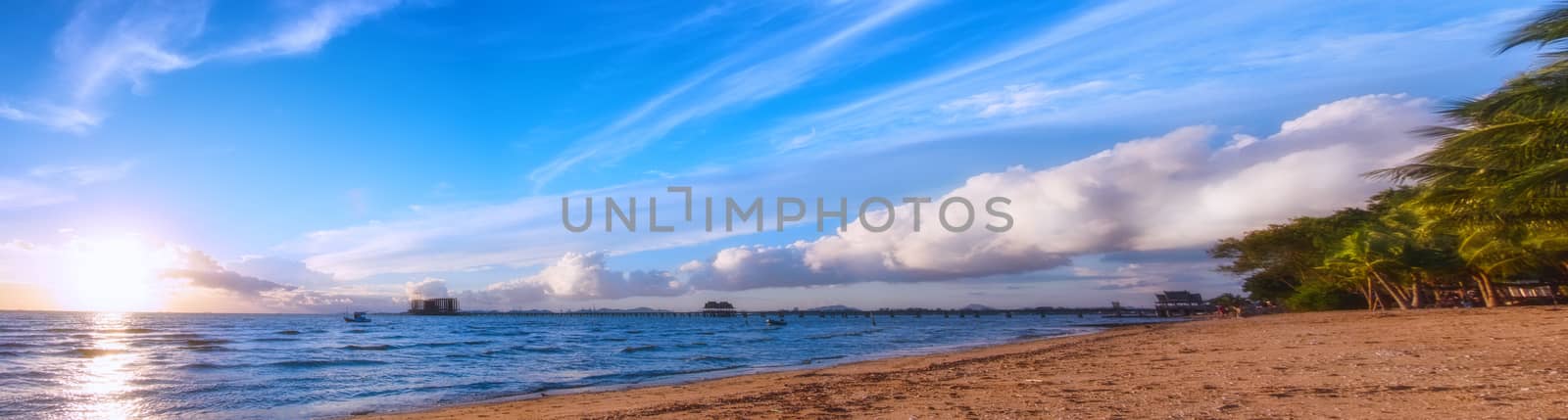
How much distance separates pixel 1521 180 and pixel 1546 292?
4080 centimetres

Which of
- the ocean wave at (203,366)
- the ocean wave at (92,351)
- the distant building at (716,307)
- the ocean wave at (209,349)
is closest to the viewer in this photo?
the ocean wave at (203,366)

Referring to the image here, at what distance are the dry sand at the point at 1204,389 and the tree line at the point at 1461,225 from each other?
427 centimetres

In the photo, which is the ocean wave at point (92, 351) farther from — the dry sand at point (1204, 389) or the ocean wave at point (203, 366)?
the dry sand at point (1204, 389)

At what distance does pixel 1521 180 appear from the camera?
47.2 ft

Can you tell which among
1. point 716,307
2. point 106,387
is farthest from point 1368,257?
point 716,307

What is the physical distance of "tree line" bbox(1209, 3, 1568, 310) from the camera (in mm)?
15359

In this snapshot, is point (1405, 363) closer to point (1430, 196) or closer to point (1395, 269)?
point (1430, 196)

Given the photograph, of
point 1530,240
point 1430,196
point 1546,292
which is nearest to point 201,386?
point 1430,196

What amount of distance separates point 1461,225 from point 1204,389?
2475 cm

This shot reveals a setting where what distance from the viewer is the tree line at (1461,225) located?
15359 mm

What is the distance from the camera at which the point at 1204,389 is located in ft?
27.0

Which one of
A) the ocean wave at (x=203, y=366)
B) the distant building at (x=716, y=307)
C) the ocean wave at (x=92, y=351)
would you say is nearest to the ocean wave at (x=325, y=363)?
the ocean wave at (x=203, y=366)

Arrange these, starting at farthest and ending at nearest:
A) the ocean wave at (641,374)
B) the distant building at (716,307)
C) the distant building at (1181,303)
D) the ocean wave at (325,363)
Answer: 1. the distant building at (716,307)
2. the distant building at (1181,303)
3. the ocean wave at (325,363)
4. the ocean wave at (641,374)

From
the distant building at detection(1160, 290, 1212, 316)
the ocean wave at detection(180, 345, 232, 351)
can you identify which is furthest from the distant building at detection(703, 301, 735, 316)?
the ocean wave at detection(180, 345, 232, 351)
